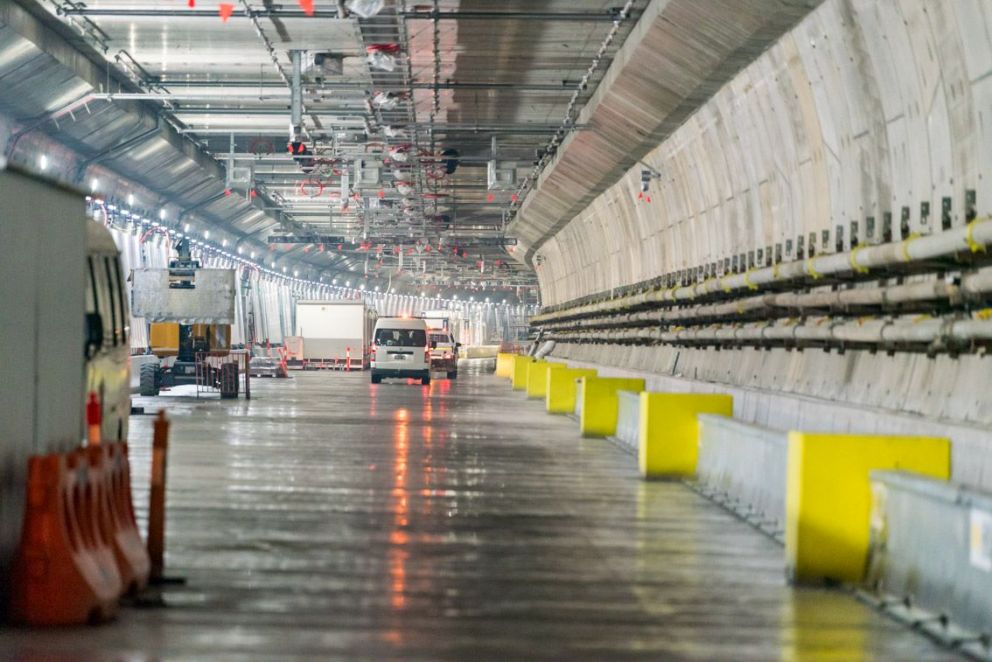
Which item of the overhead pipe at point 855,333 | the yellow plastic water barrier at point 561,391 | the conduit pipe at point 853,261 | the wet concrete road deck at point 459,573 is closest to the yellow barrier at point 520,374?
the yellow plastic water barrier at point 561,391

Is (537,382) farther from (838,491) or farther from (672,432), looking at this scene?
(838,491)

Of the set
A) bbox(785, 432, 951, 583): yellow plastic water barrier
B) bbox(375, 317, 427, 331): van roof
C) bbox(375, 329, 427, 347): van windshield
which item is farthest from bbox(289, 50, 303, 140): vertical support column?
bbox(375, 329, 427, 347): van windshield

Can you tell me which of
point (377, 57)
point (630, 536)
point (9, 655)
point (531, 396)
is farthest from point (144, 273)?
point (9, 655)

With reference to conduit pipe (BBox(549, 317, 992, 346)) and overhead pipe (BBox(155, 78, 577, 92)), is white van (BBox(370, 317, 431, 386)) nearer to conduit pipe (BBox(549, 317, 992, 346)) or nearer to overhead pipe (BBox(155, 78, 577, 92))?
overhead pipe (BBox(155, 78, 577, 92))

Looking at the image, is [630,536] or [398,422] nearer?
[630,536]

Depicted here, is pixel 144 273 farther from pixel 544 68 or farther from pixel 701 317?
pixel 701 317

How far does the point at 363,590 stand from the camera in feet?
30.2

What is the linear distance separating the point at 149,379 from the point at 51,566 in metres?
29.3

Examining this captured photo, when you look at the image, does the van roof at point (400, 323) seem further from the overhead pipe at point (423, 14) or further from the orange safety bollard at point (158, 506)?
the orange safety bollard at point (158, 506)

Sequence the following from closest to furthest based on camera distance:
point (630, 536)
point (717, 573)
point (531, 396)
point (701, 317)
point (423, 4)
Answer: point (717, 573), point (630, 536), point (423, 4), point (701, 317), point (531, 396)

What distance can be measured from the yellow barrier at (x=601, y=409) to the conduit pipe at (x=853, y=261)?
1.91 m

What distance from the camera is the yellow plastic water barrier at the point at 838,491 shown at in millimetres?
9711

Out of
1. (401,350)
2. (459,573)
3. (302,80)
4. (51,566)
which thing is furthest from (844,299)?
(401,350)

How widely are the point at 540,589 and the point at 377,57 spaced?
54.0 feet
